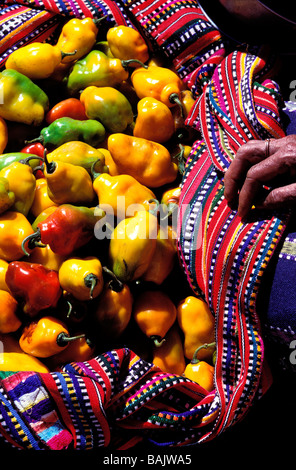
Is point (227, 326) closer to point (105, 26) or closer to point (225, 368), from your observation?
point (225, 368)

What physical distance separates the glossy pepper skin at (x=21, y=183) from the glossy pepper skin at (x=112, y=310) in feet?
1.14

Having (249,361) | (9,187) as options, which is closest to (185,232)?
(249,361)

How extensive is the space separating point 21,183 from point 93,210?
0.74 feet

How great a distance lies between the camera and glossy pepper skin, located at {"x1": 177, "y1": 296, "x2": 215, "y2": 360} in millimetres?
1411

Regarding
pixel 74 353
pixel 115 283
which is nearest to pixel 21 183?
pixel 115 283

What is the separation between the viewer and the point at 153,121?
155cm

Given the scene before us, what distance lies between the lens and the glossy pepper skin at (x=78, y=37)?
1.67 meters

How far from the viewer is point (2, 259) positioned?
4.56 ft

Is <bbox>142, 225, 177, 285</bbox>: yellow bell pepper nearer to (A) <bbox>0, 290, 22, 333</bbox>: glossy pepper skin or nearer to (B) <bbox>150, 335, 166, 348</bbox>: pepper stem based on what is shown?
(B) <bbox>150, 335, 166, 348</bbox>: pepper stem

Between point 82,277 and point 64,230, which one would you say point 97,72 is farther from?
point 82,277

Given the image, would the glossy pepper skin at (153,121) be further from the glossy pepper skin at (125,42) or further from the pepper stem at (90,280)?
the pepper stem at (90,280)

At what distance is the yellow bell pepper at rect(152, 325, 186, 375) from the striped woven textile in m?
0.12

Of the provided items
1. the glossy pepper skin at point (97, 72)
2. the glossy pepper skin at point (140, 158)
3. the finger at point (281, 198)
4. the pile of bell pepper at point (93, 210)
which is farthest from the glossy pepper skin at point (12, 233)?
the finger at point (281, 198)

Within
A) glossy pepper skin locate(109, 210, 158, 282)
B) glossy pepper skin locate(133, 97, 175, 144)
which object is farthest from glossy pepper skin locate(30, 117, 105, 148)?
glossy pepper skin locate(109, 210, 158, 282)
